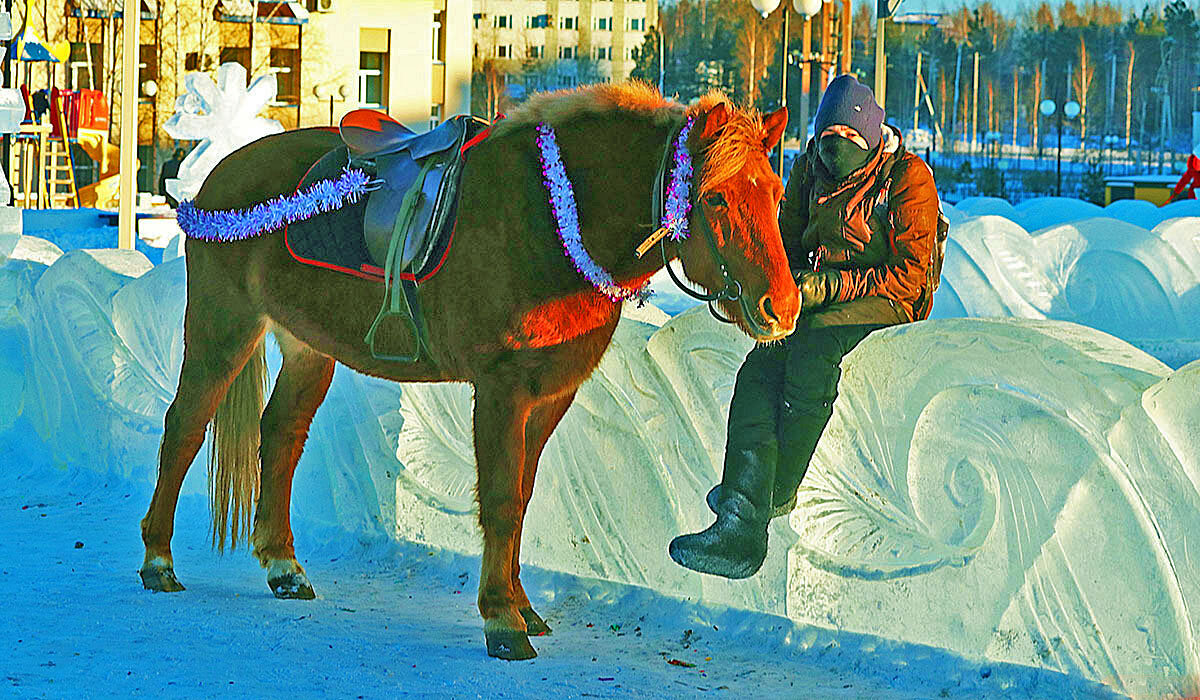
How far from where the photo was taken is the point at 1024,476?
4145 mm

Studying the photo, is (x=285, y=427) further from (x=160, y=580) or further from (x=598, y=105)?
(x=598, y=105)

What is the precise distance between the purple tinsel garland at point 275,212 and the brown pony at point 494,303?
0.17 feet

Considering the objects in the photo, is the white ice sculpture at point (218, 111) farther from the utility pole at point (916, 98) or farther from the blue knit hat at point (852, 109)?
the utility pole at point (916, 98)

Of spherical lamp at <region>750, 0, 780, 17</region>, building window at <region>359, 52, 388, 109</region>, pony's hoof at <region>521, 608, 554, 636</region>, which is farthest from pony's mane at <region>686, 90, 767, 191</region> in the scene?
building window at <region>359, 52, 388, 109</region>

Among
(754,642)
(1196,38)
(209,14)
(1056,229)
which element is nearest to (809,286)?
(754,642)

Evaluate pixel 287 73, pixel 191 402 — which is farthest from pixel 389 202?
pixel 287 73

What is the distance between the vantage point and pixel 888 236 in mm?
4441

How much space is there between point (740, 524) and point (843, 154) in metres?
1.09

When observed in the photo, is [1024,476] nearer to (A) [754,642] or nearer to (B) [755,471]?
(B) [755,471]

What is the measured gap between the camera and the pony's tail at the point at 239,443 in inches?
225

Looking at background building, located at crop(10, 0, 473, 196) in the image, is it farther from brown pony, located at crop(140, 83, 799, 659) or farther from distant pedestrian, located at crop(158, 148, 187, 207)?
brown pony, located at crop(140, 83, 799, 659)

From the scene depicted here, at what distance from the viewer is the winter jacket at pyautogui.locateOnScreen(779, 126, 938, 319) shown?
173 inches

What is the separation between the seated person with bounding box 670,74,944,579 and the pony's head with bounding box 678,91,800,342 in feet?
0.81

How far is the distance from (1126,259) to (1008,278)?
1012 mm
